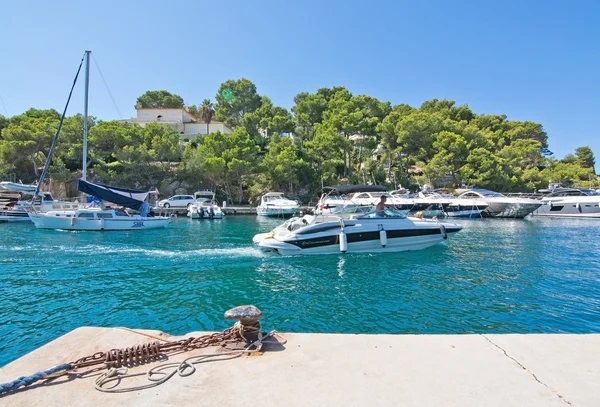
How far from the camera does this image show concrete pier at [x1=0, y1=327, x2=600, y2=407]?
9.87ft

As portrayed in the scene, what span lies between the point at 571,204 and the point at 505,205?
9565 millimetres

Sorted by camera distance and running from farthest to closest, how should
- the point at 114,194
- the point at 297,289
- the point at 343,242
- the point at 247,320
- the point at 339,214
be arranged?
the point at 114,194 < the point at 339,214 < the point at 343,242 < the point at 297,289 < the point at 247,320

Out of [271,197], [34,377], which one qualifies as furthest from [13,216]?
[34,377]

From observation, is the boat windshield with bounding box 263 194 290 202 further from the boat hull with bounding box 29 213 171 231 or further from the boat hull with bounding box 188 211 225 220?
the boat hull with bounding box 29 213 171 231

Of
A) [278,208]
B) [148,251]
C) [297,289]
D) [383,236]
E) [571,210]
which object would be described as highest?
[278,208]

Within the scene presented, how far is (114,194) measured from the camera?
24.8 m

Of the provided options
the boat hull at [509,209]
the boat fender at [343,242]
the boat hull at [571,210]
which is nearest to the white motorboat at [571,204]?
the boat hull at [571,210]

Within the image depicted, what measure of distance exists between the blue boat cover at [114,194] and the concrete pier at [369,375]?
918 inches

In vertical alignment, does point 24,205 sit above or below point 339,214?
above

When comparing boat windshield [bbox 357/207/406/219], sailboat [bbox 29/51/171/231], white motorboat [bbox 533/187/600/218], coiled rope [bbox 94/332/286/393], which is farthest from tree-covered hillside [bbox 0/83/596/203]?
coiled rope [bbox 94/332/286/393]

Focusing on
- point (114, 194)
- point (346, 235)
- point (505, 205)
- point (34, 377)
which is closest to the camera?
point (34, 377)

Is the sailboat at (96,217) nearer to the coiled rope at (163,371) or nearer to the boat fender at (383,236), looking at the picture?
the boat fender at (383,236)

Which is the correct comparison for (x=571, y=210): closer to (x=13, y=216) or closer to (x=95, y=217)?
(x=95, y=217)

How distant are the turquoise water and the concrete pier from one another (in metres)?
3.03
